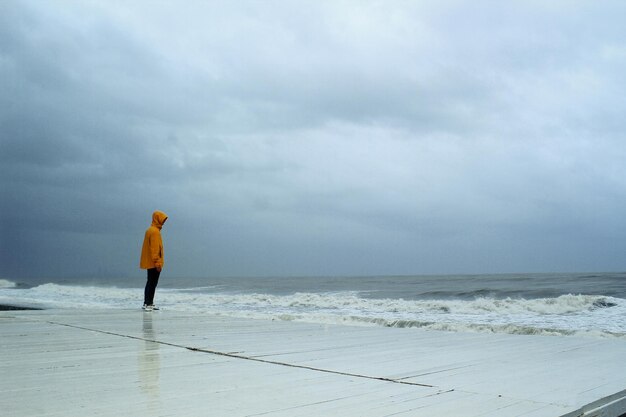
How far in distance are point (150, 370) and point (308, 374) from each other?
3.07ft

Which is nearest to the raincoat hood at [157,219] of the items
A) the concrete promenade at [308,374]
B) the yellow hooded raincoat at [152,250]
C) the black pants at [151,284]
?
the yellow hooded raincoat at [152,250]

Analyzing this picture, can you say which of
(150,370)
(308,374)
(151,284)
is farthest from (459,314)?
(150,370)

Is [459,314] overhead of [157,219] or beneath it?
beneath

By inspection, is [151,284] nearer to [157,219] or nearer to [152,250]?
[152,250]

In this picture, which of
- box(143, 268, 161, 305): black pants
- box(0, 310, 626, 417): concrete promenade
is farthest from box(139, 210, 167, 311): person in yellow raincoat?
box(0, 310, 626, 417): concrete promenade

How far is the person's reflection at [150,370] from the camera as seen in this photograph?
2436 millimetres

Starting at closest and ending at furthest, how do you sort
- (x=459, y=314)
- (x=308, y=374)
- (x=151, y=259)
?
1. (x=308, y=374)
2. (x=151, y=259)
3. (x=459, y=314)

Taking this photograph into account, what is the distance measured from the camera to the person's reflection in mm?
2436

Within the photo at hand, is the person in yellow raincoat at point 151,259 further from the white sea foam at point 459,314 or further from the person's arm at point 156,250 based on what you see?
the white sea foam at point 459,314

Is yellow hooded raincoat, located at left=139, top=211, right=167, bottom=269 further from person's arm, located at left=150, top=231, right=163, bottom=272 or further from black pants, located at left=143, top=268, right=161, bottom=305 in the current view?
black pants, located at left=143, top=268, right=161, bottom=305

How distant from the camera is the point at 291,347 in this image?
434 centimetres

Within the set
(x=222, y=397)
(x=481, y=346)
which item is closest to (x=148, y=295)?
(x=481, y=346)

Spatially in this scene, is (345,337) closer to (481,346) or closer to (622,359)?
(481,346)

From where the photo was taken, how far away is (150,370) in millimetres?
3199
